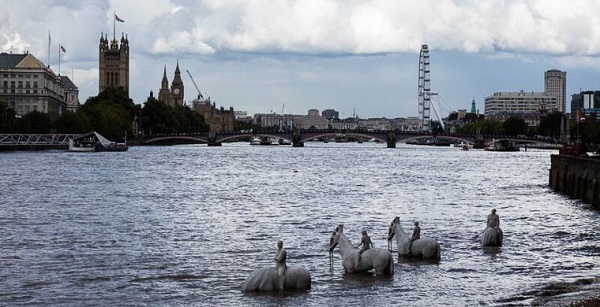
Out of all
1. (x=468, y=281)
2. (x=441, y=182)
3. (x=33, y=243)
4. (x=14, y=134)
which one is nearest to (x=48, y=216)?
(x=33, y=243)

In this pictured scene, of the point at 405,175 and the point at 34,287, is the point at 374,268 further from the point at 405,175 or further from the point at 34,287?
the point at 405,175

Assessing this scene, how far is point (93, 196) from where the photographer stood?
68250mm

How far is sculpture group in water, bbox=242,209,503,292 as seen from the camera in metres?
29.7

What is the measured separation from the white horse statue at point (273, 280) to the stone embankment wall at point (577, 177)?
31.9 meters

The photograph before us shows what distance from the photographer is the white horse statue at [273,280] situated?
29.7 meters

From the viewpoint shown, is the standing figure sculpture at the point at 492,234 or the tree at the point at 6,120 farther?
the tree at the point at 6,120

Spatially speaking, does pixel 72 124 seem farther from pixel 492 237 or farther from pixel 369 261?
pixel 369 261

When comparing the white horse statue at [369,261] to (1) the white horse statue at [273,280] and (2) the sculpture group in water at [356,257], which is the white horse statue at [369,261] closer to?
(2) the sculpture group in water at [356,257]

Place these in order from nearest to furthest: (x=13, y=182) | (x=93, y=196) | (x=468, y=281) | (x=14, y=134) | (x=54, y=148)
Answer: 1. (x=468, y=281)
2. (x=93, y=196)
3. (x=13, y=182)
4. (x=14, y=134)
5. (x=54, y=148)

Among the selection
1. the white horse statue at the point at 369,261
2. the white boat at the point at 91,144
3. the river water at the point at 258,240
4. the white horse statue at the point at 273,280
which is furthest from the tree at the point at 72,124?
the white horse statue at the point at 273,280

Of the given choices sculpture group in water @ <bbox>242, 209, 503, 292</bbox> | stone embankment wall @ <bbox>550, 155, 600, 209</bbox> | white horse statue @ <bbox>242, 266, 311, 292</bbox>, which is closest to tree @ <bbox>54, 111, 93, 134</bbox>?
stone embankment wall @ <bbox>550, 155, 600, 209</bbox>

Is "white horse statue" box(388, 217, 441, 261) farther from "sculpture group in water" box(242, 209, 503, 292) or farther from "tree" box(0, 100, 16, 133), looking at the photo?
"tree" box(0, 100, 16, 133)

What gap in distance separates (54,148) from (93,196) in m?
119

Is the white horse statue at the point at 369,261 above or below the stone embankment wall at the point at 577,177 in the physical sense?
below
